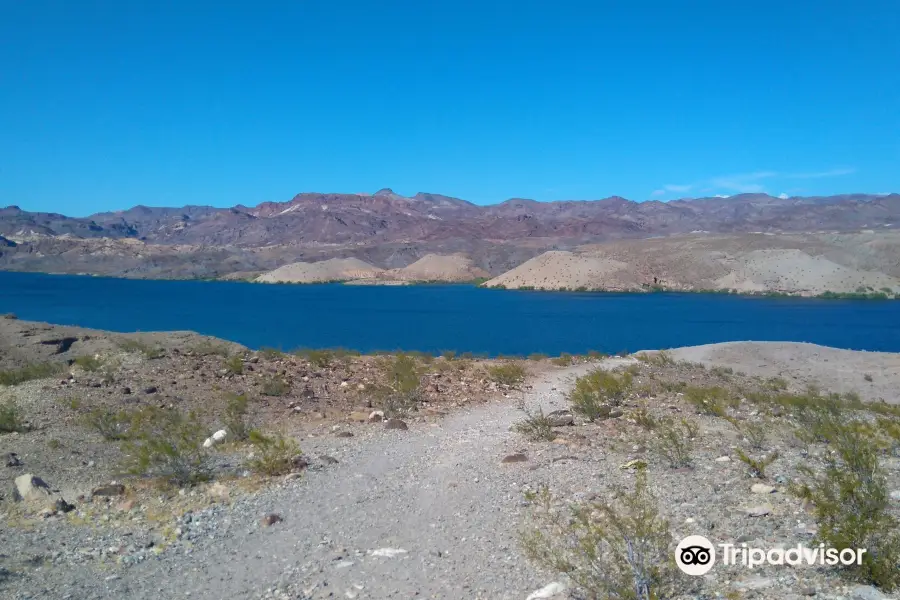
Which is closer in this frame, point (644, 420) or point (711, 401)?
point (644, 420)

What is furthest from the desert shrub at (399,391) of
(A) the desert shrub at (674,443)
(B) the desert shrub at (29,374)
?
(B) the desert shrub at (29,374)

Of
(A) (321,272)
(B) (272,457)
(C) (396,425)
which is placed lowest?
(C) (396,425)

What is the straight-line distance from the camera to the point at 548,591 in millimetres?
4902

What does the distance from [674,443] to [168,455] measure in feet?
19.2

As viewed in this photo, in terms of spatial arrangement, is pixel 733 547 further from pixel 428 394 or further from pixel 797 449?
pixel 428 394

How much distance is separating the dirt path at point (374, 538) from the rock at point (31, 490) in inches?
83.1

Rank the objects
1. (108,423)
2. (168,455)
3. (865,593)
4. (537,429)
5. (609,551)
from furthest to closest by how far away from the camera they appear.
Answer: (537,429) < (108,423) < (168,455) < (609,551) < (865,593)

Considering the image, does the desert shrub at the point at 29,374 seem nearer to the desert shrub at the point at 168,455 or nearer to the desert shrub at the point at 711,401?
the desert shrub at the point at 168,455

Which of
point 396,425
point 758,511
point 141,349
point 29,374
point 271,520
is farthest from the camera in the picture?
point 141,349

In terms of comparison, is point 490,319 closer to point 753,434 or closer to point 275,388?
point 275,388

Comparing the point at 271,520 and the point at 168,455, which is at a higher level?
the point at 168,455

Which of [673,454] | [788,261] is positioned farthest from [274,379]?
[788,261]

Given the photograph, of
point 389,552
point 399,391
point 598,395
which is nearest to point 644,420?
point 598,395

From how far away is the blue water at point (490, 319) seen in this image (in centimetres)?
3938
